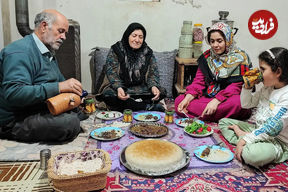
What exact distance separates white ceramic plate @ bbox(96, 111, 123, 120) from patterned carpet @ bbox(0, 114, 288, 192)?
0.82m

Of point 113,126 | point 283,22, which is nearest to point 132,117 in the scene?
point 113,126

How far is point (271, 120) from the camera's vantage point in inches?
78.2

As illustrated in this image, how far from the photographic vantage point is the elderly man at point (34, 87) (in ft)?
7.05

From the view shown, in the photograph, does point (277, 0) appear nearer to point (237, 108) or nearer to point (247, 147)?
point (237, 108)

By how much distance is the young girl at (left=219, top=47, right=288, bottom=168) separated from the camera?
1987mm

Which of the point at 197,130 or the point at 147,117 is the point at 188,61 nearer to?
the point at 147,117

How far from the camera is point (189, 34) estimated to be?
150 inches

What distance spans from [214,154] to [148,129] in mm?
682

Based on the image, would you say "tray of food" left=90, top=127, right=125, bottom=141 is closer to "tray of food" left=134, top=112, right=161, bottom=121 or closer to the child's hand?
"tray of food" left=134, top=112, right=161, bottom=121

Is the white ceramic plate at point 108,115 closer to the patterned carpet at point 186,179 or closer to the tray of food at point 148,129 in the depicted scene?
the tray of food at point 148,129

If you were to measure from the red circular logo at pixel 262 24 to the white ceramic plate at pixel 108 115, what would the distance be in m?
2.62

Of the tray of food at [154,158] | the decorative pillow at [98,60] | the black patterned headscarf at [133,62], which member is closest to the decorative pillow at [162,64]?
the decorative pillow at [98,60]

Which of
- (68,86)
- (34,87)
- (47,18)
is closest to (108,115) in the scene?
(68,86)

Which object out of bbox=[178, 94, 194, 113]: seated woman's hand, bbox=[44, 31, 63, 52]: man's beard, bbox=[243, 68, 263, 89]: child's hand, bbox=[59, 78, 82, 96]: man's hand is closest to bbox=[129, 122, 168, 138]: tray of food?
bbox=[178, 94, 194, 113]: seated woman's hand
